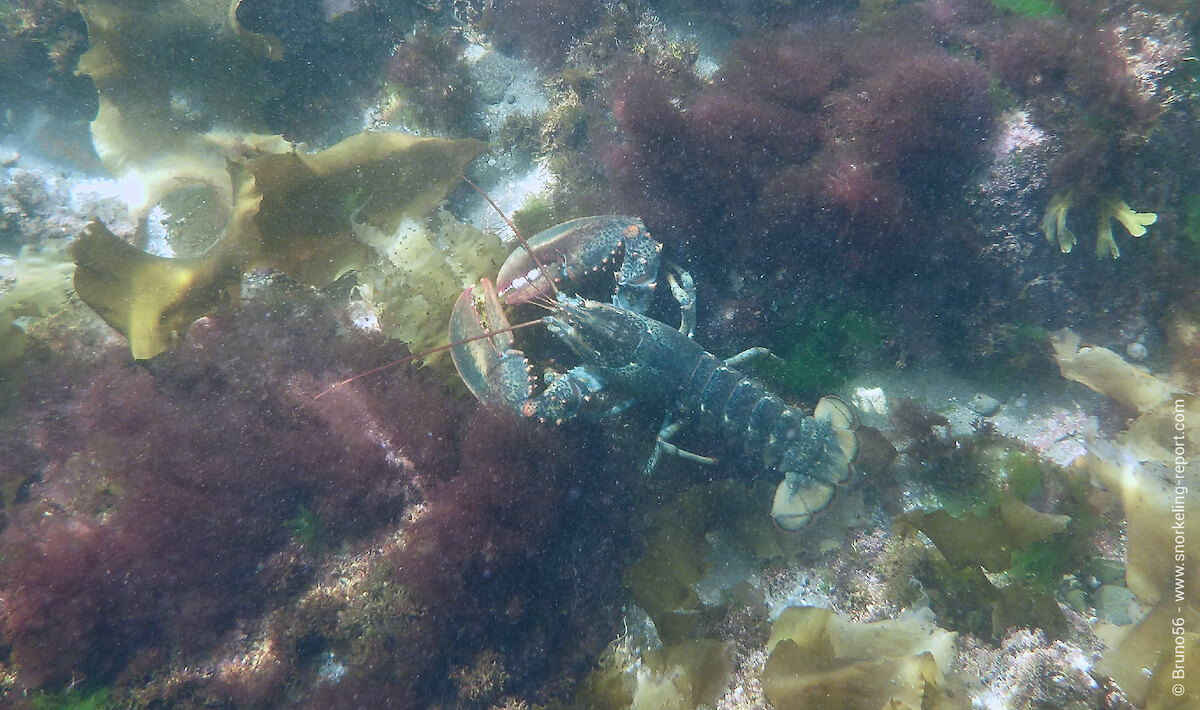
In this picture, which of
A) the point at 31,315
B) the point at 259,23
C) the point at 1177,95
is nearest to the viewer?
the point at 1177,95

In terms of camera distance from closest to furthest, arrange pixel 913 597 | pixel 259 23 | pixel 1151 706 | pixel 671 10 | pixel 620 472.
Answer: pixel 1151 706
pixel 913 597
pixel 620 472
pixel 259 23
pixel 671 10

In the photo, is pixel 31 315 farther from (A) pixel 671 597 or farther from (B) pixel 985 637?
(B) pixel 985 637

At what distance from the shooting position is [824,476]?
389cm

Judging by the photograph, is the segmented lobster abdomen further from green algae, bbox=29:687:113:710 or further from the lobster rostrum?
green algae, bbox=29:687:113:710

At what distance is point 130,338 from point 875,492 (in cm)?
597

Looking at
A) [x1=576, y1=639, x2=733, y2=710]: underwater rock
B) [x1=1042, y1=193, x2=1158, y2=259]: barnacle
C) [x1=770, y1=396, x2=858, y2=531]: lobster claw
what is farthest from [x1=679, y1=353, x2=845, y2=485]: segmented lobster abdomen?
[x1=1042, y1=193, x2=1158, y2=259]: barnacle

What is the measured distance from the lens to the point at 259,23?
5098mm

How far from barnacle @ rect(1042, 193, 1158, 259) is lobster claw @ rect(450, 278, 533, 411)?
171 inches

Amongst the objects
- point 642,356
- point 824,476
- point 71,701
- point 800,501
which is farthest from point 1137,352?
point 71,701

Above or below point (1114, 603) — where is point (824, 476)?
below

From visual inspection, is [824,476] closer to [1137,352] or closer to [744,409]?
[744,409]

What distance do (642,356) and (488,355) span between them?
1316 mm

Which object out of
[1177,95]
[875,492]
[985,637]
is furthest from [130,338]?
[1177,95]

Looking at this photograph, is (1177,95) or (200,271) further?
(200,271)
